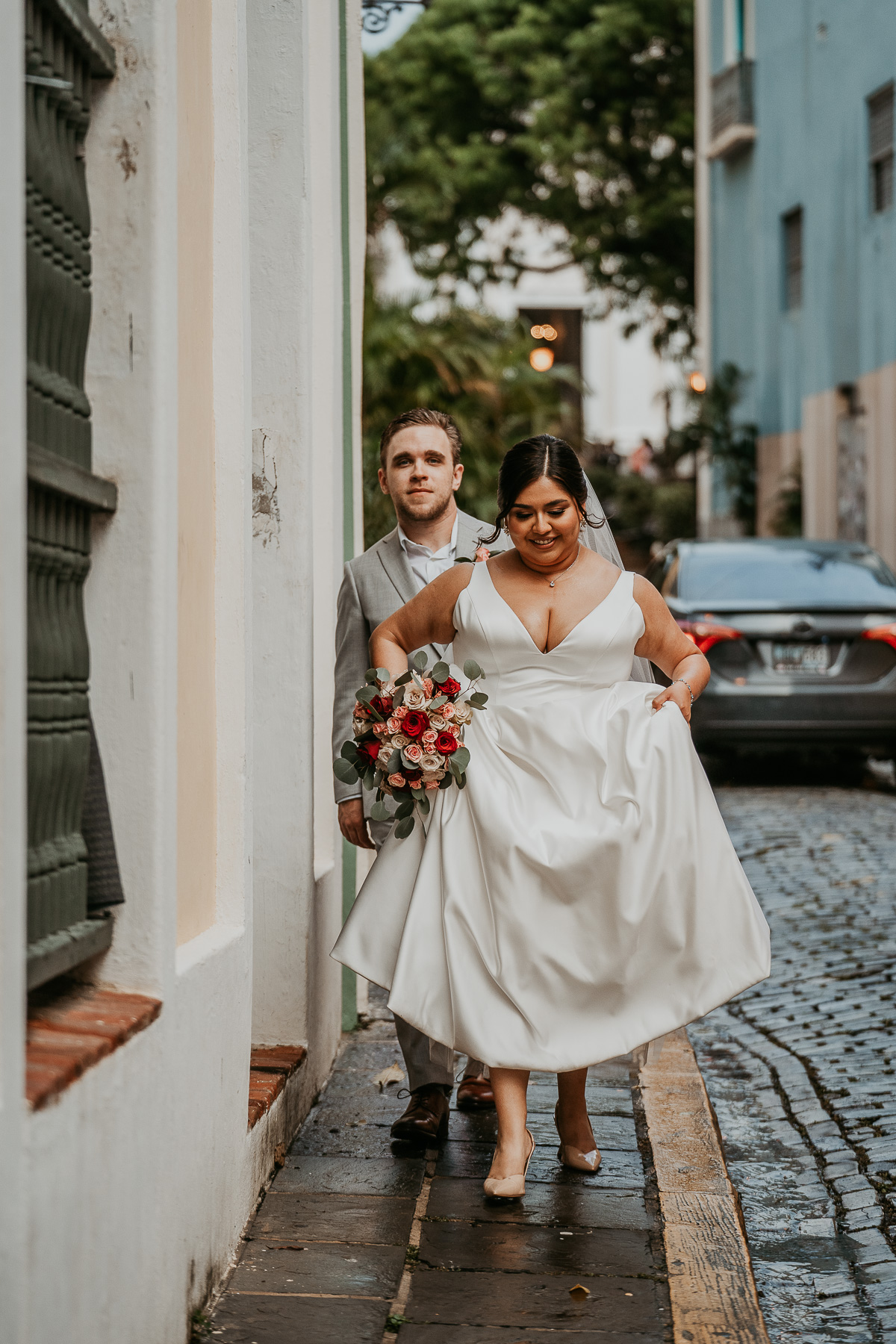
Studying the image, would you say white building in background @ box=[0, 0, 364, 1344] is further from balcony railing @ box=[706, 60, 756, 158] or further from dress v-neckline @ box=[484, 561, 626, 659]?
balcony railing @ box=[706, 60, 756, 158]

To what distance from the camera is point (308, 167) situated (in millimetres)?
5168

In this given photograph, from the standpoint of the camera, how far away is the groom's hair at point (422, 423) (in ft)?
16.9

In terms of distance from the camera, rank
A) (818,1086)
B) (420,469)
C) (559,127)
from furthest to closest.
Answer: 1. (559,127)
2. (818,1086)
3. (420,469)

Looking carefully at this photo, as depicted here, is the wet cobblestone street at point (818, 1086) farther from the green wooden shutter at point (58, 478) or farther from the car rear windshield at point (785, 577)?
the car rear windshield at point (785, 577)

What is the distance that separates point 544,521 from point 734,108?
23939mm

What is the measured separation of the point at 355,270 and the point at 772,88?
67.5 ft

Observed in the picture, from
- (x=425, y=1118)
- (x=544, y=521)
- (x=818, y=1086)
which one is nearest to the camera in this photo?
(x=544, y=521)

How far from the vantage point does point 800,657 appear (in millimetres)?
11586

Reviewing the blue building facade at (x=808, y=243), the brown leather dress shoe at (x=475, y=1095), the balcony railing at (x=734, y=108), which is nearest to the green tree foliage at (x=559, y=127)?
the blue building facade at (x=808, y=243)

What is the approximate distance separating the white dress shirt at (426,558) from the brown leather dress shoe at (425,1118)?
1548mm

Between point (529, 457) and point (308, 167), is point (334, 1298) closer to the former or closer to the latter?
point (529, 457)

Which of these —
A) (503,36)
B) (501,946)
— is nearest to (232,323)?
(501,946)

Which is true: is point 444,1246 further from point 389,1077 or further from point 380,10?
point 380,10

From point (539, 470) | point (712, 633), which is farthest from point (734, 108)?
point (539, 470)
